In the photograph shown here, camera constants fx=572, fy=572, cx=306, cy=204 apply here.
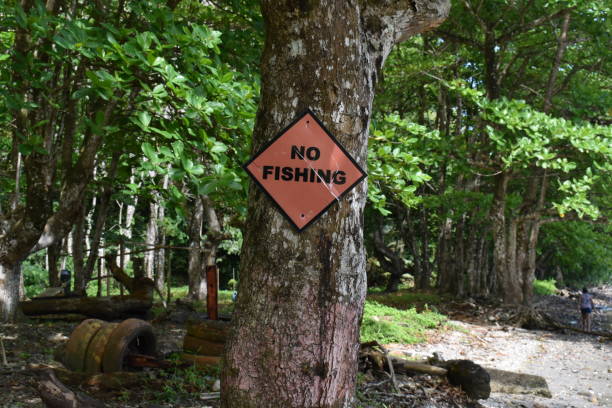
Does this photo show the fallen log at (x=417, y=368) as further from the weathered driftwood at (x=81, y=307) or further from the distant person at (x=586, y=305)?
the distant person at (x=586, y=305)

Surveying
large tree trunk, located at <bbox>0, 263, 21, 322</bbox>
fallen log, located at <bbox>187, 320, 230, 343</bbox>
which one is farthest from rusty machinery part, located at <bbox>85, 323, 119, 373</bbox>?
large tree trunk, located at <bbox>0, 263, 21, 322</bbox>

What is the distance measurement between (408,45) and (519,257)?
832 centimetres

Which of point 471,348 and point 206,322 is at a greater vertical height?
point 206,322

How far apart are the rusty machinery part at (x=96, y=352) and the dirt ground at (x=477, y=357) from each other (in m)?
0.60

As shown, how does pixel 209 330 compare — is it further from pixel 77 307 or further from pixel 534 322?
pixel 534 322

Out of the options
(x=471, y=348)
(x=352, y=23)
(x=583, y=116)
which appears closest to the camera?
(x=352, y=23)

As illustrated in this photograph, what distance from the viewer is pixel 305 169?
335 cm

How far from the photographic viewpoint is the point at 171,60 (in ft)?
22.8

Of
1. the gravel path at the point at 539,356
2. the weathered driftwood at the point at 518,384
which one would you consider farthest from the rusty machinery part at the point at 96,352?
the weathered driftwood at the point at 518,384

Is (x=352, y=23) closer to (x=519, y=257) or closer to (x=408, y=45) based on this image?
(x=408, y=45)

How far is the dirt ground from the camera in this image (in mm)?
5578

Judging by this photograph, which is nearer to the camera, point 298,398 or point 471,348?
point 298,398

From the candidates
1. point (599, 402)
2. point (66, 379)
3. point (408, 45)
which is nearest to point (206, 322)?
point (66, 379)

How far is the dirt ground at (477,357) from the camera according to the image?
18.3ft
